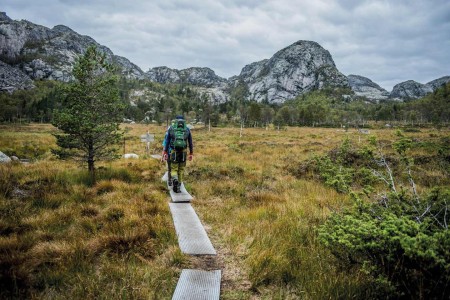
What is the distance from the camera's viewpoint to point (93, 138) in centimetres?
999

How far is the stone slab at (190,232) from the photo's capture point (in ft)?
14.9

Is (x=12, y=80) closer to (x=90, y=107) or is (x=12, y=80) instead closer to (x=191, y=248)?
(x=90, y=107)

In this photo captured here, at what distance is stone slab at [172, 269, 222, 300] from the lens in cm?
316

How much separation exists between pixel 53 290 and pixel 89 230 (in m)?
1.93

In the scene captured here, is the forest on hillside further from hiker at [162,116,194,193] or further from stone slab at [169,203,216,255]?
stone slab at [169,203,216,255]

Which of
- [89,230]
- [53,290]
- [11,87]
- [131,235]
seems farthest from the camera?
[11,87]

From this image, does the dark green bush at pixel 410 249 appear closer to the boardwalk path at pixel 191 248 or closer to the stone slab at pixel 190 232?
the boardwalk path at pixel 191 248

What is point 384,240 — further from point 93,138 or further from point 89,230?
point 93,138

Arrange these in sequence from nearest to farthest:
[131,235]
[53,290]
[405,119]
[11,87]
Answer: [53,290] → [131,235] → [405,119] → [11,87]

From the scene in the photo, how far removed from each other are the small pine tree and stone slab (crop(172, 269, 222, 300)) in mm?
6881

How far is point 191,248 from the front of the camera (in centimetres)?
455

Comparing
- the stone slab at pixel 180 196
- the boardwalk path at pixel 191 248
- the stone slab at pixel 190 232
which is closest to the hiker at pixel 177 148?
the stone slab at pixel 180 196

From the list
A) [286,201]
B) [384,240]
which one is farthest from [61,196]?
[384,240]

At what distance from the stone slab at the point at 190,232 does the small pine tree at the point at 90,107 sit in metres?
4.39
